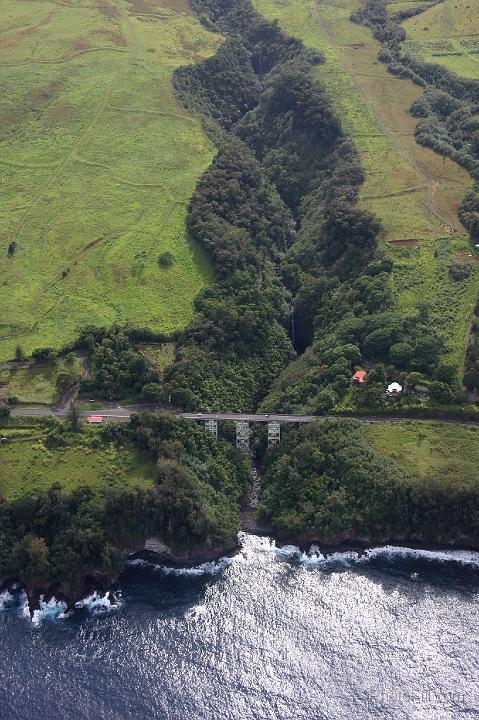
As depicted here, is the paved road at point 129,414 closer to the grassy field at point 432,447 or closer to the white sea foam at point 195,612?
the grassy field at point 432,447

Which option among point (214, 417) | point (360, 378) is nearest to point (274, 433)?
point (214, 417)

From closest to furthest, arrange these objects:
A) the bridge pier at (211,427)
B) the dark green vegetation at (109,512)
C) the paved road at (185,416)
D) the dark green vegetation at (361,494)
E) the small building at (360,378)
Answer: the dark green vegetation at (109,512) → the dark green vegetation at (361,494) → the paved road at (185,416) → the bridge pier at (211,427) → the small building at (360,378)

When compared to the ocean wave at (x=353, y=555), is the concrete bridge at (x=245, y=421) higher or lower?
higher

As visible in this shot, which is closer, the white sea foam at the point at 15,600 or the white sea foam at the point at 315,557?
the white sea foam at the point at 15,600

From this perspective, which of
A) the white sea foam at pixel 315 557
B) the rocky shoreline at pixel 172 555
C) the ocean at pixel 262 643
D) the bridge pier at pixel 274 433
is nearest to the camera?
the ocean at pixel 262 643

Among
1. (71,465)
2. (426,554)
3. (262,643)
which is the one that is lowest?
(426,554)

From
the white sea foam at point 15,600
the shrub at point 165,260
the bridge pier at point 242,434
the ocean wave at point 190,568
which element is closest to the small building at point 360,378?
the bridge pier at point 242,434

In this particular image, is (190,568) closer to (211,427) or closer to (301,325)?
(211,427)

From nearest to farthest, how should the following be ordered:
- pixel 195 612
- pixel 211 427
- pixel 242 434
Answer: pixel 195 612 → pixel 211 427 → pixel 242 434
